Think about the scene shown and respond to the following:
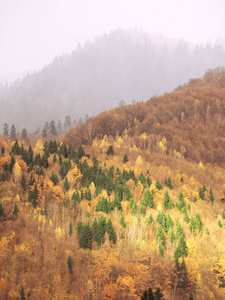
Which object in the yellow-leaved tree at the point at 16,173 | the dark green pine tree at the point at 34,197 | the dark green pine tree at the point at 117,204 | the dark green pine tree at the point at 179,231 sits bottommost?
the dark green pine tree at the point at 179,231

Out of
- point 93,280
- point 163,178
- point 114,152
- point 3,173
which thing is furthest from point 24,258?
point 114,152

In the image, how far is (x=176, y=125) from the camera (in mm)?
155375

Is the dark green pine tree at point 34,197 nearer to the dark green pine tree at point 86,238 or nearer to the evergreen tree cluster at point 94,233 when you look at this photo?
the evergreen tree cluster at point 94,233

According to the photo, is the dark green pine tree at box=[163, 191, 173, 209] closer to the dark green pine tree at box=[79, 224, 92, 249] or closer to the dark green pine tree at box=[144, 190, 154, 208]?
the dark green pine tree at box=[144, 190, 154, 208]

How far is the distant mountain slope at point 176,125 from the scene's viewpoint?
134 metres

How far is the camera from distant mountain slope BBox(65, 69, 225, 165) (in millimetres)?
133625

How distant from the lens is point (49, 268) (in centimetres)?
4188

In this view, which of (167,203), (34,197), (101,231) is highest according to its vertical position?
(34,197)

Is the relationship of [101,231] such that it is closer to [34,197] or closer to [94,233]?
[94,233]

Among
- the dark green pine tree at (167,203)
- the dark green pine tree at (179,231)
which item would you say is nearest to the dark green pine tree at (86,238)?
the dark green pine tree at (179,231)

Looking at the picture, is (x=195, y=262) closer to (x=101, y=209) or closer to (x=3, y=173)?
(x=101, y=209)

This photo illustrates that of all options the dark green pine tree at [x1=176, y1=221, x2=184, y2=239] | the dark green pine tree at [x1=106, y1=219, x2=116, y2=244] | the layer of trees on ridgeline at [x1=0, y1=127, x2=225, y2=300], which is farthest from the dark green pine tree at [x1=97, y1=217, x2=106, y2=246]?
the dark green pine tree at [x1=176, y1=221, x2=184, y2=239]

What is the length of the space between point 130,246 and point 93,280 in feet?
37.6

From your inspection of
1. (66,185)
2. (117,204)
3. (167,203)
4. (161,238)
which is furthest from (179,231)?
(66,185)
